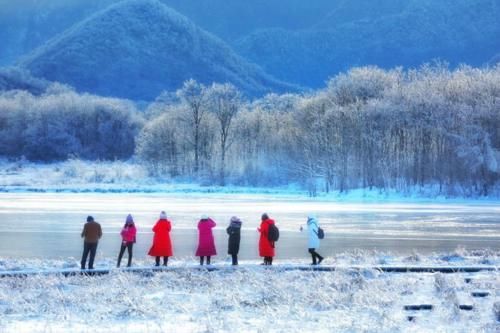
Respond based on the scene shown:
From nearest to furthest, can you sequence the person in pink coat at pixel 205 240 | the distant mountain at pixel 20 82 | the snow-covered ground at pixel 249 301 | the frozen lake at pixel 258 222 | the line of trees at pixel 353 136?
1. the snow-covered ground at pixel 249 301
2. the person in pink coat at pixel 205 240
3. the frozen lake at pixel 258 222
4. the line of trees at pixel 353 136
5. the distant mountain at pixel 20 82

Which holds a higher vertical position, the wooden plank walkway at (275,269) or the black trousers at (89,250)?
the black trousers at (89,250)

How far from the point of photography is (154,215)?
37875mm

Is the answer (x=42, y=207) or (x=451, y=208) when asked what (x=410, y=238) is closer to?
(x=451, y=208)

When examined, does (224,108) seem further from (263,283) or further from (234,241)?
(263,283)

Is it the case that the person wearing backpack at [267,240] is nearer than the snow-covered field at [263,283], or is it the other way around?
the snow-covered field at [263,283]

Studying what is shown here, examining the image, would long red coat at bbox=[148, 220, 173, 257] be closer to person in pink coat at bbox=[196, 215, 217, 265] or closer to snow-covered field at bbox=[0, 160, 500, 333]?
snow-covered field at bbox=[0, 160, 500, 333]

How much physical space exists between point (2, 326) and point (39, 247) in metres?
12.8

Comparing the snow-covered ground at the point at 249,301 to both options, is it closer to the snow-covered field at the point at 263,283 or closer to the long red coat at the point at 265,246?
the snow-covered field at the point at 263,283

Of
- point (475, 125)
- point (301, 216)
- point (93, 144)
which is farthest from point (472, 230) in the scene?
point (93, 144)

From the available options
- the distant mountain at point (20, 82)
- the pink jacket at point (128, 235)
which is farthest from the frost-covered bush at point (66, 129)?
the pink jacket at point (128, 235)

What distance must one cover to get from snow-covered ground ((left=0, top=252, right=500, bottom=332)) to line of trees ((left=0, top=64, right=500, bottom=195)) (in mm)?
40625

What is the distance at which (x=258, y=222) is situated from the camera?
113 ft

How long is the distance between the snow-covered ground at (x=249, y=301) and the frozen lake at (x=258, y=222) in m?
5.31

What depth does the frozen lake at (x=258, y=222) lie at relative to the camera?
2512 cm
